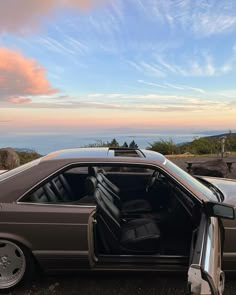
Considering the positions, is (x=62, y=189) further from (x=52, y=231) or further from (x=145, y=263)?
(x=145, y=263)

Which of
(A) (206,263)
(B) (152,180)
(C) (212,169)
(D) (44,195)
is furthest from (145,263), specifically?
(C) (212,169)

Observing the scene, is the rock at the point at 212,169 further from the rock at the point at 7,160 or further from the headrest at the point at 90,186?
the headrest at the point at 90,186

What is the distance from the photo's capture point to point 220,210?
292cm

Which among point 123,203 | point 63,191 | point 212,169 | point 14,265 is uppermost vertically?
point 63,191

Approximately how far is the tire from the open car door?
170 centimetres

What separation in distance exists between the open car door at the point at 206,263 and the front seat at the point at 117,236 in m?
0.96

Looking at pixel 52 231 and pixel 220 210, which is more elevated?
pixel 220 210

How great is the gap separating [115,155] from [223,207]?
147 cm

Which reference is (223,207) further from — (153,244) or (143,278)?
(143,278)

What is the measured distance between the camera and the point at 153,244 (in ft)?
12.7

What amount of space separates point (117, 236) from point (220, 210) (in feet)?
4.11

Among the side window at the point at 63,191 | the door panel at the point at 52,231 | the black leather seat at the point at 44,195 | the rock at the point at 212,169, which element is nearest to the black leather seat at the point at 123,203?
the side window at the point at 63,191

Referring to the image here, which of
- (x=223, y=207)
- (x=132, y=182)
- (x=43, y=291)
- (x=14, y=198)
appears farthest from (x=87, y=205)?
(x=132, y=182)

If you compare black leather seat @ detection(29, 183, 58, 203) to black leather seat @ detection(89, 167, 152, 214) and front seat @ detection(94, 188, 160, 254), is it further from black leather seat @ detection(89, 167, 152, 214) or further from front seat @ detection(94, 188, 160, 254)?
black leather seat @ detection(89, 167, 152, 214)
